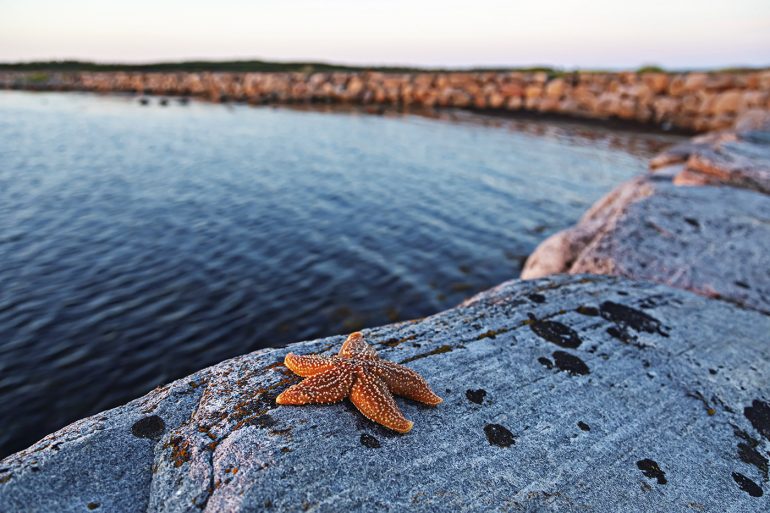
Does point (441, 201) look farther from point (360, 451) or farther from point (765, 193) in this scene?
point (360, 451)

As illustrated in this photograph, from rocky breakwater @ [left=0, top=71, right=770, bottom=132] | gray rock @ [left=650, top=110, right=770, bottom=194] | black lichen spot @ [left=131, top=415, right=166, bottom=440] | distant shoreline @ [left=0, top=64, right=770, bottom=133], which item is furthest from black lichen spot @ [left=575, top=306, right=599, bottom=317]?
rocky breakwater @ [left=0, top=71, right=770, bottom=132]

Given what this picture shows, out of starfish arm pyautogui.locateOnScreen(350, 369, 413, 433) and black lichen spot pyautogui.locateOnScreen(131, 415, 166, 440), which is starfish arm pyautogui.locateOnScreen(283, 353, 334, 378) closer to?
starfish arm pyautogui.locateOnScreen(350, 369, 413, 433)

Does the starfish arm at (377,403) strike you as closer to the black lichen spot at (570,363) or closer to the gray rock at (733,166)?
the black lichen spot at (570,363)

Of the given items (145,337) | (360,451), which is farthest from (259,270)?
(360,451)

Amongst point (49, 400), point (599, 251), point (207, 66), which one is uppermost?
point (207, 66)

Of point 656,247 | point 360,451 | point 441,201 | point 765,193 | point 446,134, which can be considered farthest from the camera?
point 446,134

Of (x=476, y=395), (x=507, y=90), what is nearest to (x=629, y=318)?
(x=476, y=395)

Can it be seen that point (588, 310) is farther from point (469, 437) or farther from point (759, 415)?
point (469, 437)
